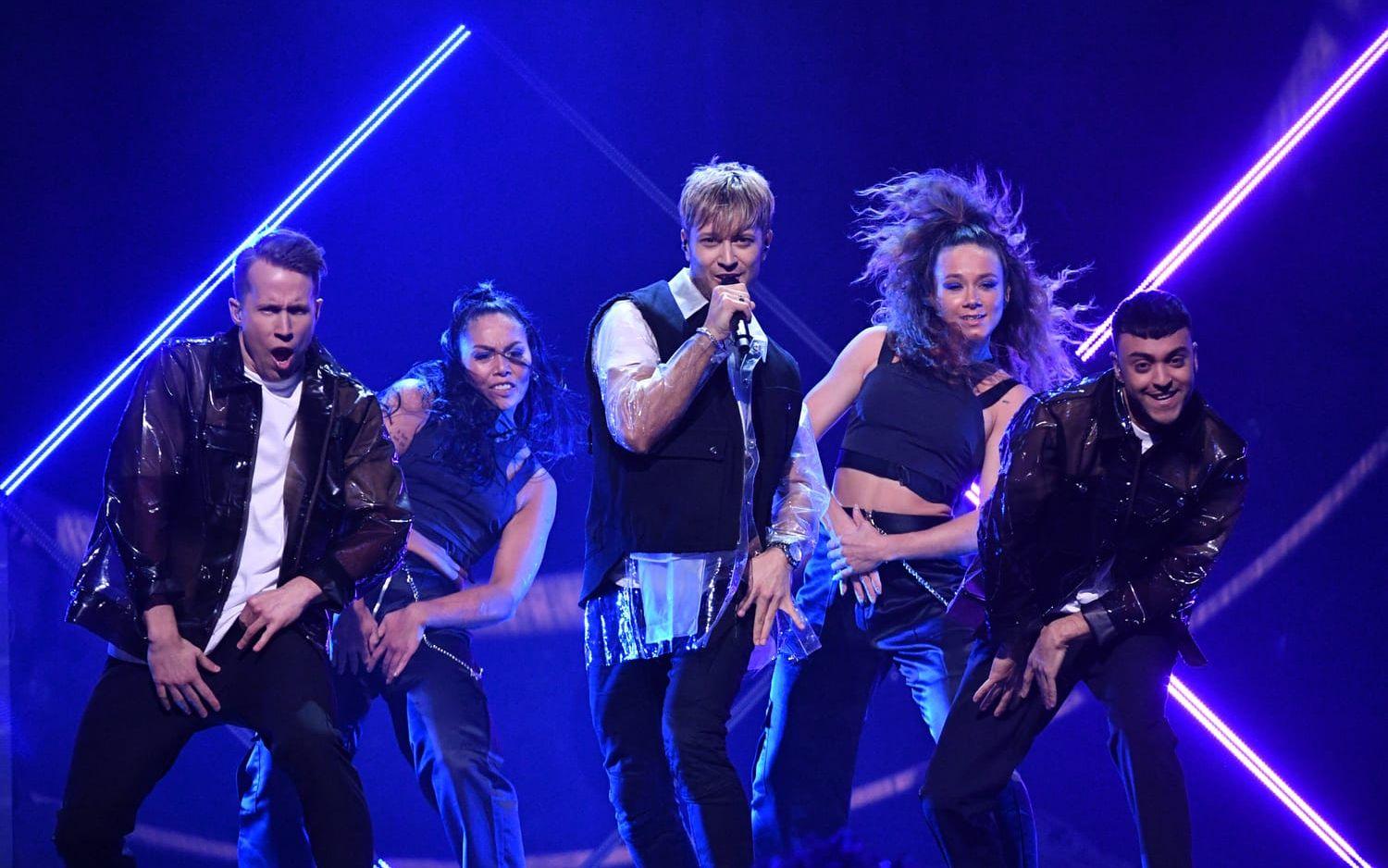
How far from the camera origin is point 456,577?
11.5 ft

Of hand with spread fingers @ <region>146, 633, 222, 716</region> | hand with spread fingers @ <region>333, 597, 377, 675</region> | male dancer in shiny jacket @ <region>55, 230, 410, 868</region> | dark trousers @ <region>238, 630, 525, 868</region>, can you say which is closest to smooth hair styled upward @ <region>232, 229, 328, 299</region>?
male dancer in shiny jacket @ <region>55, 230, 410, 868</region>

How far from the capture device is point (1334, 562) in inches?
153

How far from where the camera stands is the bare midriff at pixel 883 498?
3.32m

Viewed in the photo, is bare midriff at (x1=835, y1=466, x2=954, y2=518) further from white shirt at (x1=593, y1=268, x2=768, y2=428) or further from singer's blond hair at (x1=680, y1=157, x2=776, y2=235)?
singer's blond hair at (x1=680, y1=157, x2=776, y2=235)

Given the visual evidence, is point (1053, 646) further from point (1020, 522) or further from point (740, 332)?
point (740, 332)

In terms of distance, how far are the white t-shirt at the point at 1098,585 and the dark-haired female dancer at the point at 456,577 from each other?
1468mm

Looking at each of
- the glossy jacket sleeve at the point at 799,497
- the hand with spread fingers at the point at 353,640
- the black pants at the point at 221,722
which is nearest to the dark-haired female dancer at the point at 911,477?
the glossy jacket sleeve at the point at 799,497

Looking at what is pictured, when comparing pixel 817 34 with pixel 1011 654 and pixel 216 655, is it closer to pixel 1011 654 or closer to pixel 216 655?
pixel 1011 654

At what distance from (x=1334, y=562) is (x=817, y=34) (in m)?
2.25

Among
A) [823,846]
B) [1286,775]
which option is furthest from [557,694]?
[823,846]

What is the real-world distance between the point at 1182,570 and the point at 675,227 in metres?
2.08

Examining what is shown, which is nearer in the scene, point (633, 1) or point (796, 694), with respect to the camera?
point (796, 694)

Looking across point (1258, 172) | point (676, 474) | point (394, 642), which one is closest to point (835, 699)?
point (676, 474)

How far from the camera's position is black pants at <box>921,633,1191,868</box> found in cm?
256
